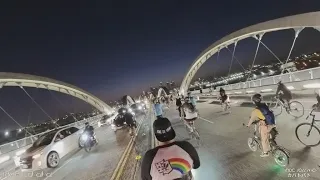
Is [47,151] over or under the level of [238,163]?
over

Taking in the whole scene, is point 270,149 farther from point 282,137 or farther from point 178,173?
point 178,173

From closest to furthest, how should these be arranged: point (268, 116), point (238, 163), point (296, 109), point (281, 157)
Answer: point (281, 157)
point (268, 116)
point (238, 163)
point (296, 109)

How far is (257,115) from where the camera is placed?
27.0 ft

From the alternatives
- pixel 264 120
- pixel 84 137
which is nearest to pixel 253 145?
pixel 264 120

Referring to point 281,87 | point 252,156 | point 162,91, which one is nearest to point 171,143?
point 252,156

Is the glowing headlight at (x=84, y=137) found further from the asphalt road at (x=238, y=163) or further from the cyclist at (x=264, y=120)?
the cyclist at (x=264, y=120)

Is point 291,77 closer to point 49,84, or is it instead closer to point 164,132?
point 164,132

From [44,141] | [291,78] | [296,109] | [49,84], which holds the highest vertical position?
[49,84]

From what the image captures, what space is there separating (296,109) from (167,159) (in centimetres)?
1318

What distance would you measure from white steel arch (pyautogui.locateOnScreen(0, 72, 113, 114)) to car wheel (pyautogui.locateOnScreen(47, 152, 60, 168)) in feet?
60.3

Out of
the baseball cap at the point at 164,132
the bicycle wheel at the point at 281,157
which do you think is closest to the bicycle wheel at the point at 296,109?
the bicycle wheel at the point at 281,157

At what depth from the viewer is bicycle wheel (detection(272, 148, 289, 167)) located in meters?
7.53

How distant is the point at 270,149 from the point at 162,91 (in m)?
52.2

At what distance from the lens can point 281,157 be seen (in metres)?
7.68
